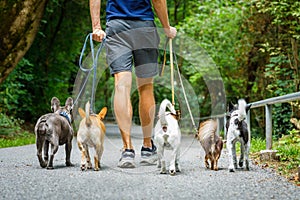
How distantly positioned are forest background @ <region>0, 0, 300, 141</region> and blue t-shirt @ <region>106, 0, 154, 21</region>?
5.81 meters

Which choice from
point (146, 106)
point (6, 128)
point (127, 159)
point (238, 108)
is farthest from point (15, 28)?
point (238, 108)

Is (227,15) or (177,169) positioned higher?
(227,15)

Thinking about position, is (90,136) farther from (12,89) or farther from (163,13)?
(12,89)

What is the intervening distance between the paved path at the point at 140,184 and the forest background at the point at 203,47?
6528 mm

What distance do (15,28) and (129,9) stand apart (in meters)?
6.87

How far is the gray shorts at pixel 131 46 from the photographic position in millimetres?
5160

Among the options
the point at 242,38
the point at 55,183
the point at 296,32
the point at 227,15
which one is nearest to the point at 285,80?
the point at 296,32

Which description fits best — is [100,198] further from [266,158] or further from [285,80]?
[285,80]

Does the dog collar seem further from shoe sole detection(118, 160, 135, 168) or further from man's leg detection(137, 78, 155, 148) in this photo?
shoe sole detection(118, 160, 135, 168)

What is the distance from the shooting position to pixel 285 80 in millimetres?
12086

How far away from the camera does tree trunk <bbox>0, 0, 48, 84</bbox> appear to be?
1129cm

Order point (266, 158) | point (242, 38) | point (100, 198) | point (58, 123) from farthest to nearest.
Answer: point (242, 38)
point (266, 158)
point (58, 123)
point (100, 198)

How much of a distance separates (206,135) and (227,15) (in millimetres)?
12123

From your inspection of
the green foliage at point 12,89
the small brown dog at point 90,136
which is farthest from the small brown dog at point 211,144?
the green foliage at point 12,89
